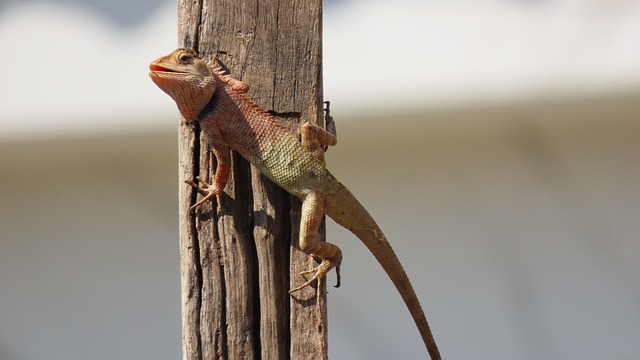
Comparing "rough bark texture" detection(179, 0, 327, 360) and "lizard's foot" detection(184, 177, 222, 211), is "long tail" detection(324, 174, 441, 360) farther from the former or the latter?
"lizard's foot" detection(184, 177, 222, 211)

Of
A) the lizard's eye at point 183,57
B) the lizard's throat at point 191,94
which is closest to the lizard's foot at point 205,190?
the lizard's throat at point 191,94

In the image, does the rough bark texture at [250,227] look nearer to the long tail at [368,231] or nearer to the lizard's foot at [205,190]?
the lizard's foot at [205,190]

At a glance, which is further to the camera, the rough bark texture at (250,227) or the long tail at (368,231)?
the long tail at (368,231)

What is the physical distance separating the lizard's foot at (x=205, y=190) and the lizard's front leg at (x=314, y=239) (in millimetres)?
273

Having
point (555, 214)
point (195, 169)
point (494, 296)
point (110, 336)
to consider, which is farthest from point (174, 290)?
point (195, 169)

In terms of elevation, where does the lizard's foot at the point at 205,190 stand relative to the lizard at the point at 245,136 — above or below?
below

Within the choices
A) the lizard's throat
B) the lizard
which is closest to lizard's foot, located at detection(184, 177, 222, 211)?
the lizard

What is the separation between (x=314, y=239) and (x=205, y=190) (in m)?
0.36

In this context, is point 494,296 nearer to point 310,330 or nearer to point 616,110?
point 616,110

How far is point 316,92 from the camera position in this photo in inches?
92.4

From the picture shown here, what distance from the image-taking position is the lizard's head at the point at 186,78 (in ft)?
7.39

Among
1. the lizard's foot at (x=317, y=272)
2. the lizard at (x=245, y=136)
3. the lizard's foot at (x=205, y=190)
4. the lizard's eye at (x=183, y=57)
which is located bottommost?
the lizard's foot at (x=317, y=272)

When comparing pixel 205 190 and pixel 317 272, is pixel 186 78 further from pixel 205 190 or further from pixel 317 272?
pixel 317 272

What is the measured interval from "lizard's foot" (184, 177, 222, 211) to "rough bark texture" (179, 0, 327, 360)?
26mm
